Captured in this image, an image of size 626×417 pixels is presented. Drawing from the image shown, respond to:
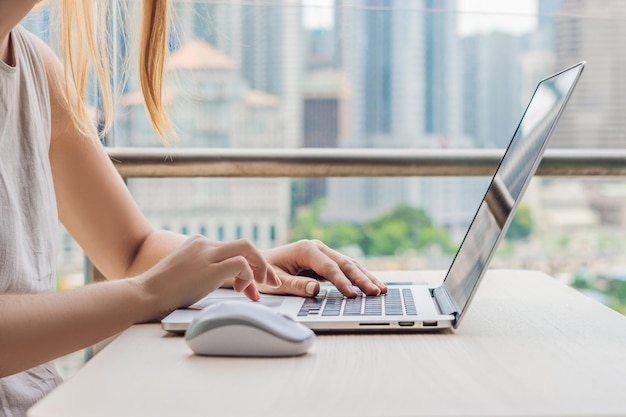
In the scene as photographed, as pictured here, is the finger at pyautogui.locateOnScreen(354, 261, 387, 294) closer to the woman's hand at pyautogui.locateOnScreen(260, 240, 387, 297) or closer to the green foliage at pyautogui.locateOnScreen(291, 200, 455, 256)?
the woman's hand at pyautogui.locateOnScreen(260, 240, 387, 297)

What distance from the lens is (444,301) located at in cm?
89

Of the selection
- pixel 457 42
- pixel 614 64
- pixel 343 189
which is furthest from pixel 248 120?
pixel 614 64

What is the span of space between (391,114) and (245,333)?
8265 mm

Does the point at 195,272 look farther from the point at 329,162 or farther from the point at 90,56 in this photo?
the point at 329,162

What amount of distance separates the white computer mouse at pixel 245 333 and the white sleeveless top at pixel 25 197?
36 centimetres

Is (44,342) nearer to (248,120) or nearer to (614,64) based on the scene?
(614,64)

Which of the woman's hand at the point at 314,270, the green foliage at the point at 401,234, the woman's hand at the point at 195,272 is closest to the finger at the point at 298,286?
the woman's hand at the point at 314,270

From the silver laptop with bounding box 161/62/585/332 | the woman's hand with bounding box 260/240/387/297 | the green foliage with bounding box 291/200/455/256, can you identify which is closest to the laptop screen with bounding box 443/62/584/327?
the silver laptop with bounding box 161/62/585/332

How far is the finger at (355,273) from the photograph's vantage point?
95cm

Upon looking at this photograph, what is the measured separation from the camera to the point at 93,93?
53.8 inches

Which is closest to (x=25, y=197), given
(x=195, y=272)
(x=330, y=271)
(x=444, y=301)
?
(x=195, y=272)

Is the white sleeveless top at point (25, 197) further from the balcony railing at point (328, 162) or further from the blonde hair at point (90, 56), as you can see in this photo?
the balcony railing at point (328, 162)

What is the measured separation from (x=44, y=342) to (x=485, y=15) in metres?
1.25

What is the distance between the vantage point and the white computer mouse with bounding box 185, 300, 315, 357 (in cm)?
66
